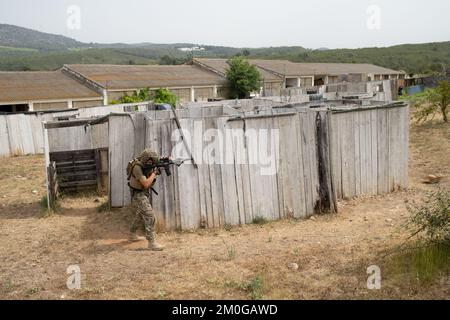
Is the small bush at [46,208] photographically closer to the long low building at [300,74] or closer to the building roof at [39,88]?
the building roof at [39,88]

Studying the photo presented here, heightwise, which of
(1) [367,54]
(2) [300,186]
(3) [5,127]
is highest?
(1) [367,54]

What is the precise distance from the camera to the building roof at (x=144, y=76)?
34594 millimetres

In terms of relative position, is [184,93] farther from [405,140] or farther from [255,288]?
[255,288]

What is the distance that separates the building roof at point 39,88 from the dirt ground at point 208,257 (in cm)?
2093

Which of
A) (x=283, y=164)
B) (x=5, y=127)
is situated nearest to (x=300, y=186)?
(x=283, y=164)

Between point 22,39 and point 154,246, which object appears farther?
point 22,39

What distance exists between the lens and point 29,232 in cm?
789

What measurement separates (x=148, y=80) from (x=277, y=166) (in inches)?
1195

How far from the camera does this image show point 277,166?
26.0 feet

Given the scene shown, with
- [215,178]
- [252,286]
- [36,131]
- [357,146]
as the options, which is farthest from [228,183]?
[36,131]

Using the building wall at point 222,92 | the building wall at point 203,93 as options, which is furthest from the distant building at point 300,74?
the building wall at point 203,93

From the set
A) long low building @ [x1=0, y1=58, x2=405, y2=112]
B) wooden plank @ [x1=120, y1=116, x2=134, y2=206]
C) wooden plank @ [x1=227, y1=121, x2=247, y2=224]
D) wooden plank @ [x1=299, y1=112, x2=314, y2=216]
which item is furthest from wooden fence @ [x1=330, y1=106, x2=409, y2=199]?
long low building @ [x1=0, y1=58, x2=405, y2=112]
